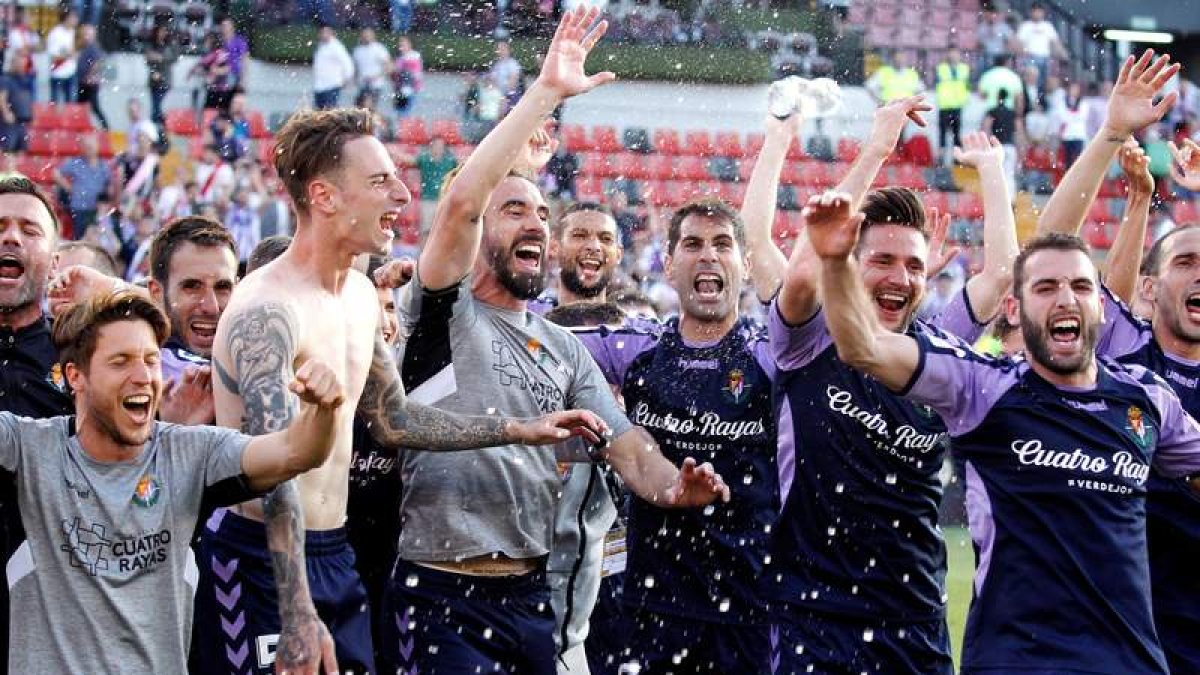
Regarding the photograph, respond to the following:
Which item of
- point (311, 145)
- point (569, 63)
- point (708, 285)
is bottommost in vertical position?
point (708, 285)

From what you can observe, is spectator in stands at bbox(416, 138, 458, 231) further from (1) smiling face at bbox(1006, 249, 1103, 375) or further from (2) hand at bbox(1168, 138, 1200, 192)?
(1) smiling face at bbox(1006, 249, 1103, 375)

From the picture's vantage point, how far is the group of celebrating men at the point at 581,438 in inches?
196

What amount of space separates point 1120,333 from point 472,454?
2535 mm

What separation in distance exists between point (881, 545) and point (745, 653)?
0.91 m

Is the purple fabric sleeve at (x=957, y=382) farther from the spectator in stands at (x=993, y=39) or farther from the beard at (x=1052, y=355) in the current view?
the spectator in stands at (x=993, y=39)

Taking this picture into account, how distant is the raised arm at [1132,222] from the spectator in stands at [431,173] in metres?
14.8

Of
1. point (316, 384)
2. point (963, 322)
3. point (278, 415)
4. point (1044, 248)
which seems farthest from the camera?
point (963, 322)

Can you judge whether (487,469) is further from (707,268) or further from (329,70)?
(329,70)

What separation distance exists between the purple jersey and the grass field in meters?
4.27

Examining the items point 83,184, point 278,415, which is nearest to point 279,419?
point 278,415

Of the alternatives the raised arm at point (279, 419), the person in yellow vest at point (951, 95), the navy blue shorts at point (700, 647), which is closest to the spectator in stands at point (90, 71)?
the person in yellow vest at point (951, 95)

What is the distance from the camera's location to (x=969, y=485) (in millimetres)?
5715

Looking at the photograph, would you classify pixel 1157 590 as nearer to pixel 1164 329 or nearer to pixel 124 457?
pixel 1164 329

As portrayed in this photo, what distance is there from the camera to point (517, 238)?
6516mm
